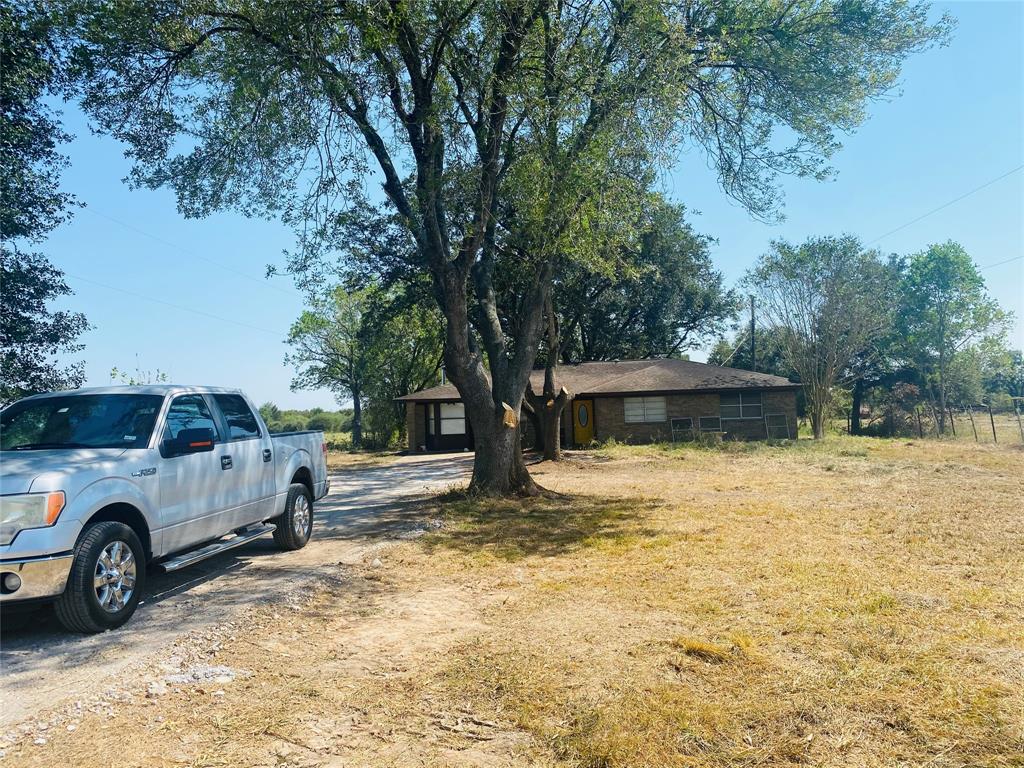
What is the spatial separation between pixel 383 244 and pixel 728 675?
63.8 feet

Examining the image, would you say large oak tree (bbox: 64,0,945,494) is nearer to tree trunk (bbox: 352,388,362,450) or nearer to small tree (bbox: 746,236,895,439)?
small tree (bbox: 746,236,895,439)

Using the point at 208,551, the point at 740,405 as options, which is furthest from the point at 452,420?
the point at 208,551

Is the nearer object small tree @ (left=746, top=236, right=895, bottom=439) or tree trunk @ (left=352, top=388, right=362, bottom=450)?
small tree @ (left=746, top=236, right=895, bottom=439)

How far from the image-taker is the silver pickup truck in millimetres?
4676

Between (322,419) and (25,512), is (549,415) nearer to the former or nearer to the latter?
(25,512)

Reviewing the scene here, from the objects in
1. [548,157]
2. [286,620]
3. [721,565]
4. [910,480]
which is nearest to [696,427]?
[910,480]

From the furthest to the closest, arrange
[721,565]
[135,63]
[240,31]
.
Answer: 1. [135,63]
2. [240,31]
3. [721,565]

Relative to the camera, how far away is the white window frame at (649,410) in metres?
30.7

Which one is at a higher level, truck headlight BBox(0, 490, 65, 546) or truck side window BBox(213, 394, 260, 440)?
truck side window BBox(213, 394, 260, 440)

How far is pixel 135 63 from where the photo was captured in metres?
11.5

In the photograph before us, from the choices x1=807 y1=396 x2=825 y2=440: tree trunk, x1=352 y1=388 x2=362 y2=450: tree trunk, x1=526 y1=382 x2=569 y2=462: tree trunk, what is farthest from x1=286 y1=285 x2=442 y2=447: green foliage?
x1=807 y1=396 x2=825 y2=440: tree trunk

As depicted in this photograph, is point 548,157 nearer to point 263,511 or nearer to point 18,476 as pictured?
point 263,511

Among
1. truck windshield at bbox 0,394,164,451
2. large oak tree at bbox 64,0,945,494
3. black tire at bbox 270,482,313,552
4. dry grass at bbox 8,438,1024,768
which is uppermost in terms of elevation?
large oak tree at bbox 64,0,945,494

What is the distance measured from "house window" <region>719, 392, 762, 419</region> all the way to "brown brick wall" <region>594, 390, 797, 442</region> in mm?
226
